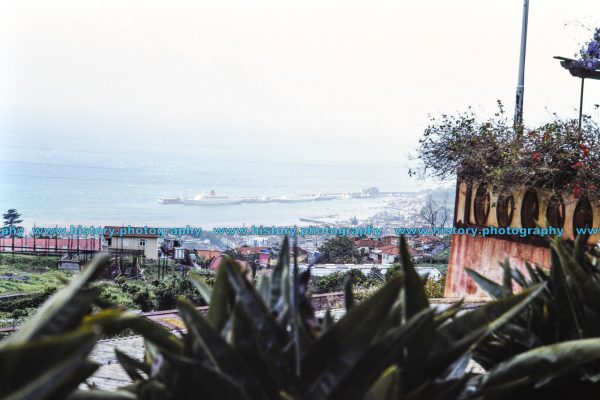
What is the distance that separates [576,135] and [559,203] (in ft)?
2.13

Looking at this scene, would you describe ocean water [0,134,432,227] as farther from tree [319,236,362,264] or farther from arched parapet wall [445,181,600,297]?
arched parapet wall [445,181,600,297]

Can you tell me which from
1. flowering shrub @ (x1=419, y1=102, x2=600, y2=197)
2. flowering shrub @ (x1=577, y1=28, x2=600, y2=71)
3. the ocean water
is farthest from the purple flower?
the ocean water

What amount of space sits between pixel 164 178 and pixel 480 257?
65.9 m

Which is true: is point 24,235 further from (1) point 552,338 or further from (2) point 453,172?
(1) point 552,338

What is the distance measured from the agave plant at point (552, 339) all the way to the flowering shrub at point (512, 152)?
234 inches

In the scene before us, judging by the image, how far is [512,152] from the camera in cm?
726

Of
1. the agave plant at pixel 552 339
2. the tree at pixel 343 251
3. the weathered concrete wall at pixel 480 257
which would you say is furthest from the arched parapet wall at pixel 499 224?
the tree at pixel 343 251

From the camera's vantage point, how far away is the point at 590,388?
0.89m

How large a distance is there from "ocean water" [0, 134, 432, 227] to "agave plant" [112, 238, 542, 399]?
3726 cm

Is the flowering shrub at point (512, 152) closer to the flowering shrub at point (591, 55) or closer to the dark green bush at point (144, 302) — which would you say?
the flowering shrub at point (591, 55)

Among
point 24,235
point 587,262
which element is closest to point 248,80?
point 24,235

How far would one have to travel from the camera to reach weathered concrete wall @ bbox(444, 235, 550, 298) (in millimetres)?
7492

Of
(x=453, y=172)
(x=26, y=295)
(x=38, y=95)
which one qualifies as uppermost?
(x=38, y=95)

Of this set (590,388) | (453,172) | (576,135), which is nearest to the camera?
(590,388)
